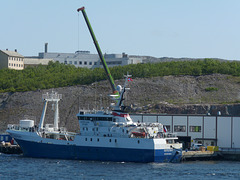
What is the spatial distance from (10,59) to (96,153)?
3198 inches

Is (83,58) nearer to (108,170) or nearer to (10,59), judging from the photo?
(10,59)

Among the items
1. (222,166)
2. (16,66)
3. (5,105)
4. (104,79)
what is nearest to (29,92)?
(5,105)

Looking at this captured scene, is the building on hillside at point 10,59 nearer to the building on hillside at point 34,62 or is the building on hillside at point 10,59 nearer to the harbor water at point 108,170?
the building on hillside at point 34,62

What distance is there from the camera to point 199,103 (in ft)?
298

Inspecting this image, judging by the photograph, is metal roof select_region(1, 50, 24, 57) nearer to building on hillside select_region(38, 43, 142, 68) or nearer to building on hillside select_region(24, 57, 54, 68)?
building on hillside select_region(24, 57, 54, 68)

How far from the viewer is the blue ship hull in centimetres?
6081

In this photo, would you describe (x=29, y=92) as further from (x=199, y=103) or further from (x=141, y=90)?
(x=199, y=103)

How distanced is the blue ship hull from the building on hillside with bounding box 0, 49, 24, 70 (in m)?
73.1

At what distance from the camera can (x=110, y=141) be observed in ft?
204

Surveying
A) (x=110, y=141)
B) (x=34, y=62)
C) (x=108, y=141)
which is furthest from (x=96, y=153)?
(x=34, y=62)

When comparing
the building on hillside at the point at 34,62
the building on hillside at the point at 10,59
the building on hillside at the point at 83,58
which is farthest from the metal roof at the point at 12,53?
the building on hillside at the point at 83,58

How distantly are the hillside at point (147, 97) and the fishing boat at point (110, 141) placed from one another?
72.6 feet

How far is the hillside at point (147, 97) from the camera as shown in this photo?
297ft

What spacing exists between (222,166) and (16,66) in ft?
294
